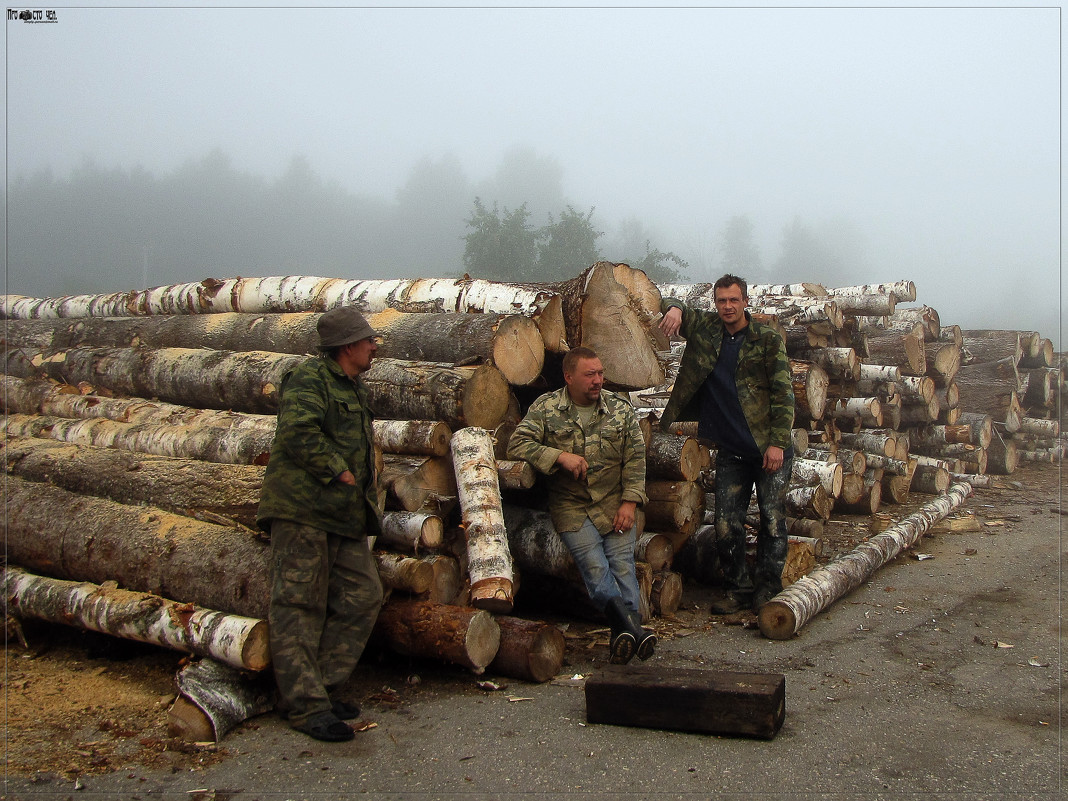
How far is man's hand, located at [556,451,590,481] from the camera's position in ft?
15.7

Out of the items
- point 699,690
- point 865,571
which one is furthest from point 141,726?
point 865,571

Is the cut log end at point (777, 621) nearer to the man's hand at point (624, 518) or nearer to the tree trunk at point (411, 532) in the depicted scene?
the man's hand at point (624, 518)

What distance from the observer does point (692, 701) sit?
3.75m

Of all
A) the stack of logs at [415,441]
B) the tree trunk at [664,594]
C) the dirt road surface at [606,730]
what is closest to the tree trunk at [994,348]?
the stack of logs at [415,441]

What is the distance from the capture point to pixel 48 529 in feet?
17.9

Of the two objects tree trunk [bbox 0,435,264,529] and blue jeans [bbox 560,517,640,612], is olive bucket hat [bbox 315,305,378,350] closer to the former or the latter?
tree trunk [bbox 0,435,264,529]

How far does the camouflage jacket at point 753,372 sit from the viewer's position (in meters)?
5.61

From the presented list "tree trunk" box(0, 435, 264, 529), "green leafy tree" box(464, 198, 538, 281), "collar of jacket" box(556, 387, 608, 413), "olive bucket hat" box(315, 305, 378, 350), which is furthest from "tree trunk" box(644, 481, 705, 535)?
"green leafy tree" box(464, 198, 538, 281)

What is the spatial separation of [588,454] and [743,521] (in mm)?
1673

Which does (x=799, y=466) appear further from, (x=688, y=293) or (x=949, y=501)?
(x=688, y=293)

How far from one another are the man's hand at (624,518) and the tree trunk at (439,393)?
4.13 ft

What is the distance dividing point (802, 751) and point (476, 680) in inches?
74.0

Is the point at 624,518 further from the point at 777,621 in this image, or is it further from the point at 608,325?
the point at 608,325

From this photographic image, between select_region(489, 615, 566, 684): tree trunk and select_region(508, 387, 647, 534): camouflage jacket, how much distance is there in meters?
0.67
